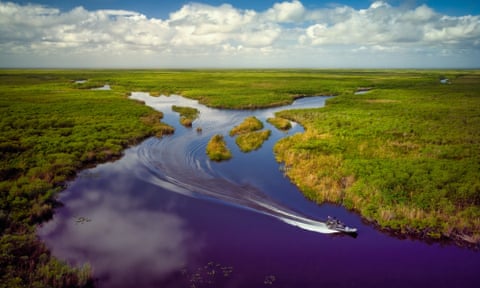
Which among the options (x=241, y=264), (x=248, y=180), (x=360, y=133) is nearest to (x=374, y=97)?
(x=360, y=133)

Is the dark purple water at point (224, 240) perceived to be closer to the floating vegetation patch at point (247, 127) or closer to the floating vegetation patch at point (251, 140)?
the floating vegetation patch at point (251, 140)

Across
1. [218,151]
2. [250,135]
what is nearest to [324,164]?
[218,151]

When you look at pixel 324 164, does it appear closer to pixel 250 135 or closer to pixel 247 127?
pixel 250 135

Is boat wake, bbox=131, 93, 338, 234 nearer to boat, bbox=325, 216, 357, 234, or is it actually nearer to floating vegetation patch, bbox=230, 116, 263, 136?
boat, bbox=325, 216, 357, 234

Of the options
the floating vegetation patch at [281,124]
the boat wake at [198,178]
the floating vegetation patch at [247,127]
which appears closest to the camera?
the boat wake at [198,178]

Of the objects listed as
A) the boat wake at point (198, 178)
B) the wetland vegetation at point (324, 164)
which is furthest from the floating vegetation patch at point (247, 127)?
the wetland vegetation at point (324, 164)

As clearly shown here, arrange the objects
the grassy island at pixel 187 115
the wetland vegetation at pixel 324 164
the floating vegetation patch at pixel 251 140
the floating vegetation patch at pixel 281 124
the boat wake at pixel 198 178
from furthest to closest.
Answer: the grassy island at pixel 187 115 < the floating vegetation patch at pixel 281 124 < the floating vegetation patch at pixel 251 140 < the boat wake at pixel 198 178 < the wetland vegetation at pixel 324 164

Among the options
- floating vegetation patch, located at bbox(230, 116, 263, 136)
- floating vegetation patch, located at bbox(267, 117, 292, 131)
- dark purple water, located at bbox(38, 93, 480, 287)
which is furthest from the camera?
floating vegetation patch, located at bbox(267, 117, 292, 131)

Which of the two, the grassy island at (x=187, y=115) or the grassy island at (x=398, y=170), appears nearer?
the grassy island at (x=398, y=170)

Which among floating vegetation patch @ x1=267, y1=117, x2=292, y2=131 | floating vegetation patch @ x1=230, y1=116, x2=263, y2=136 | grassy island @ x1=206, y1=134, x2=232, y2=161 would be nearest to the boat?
grassy island @ x1=206, y1=134, x2=232, y2=161

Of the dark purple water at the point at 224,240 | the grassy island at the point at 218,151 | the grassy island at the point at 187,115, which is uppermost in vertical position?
the grassy island at the point at 187,115
